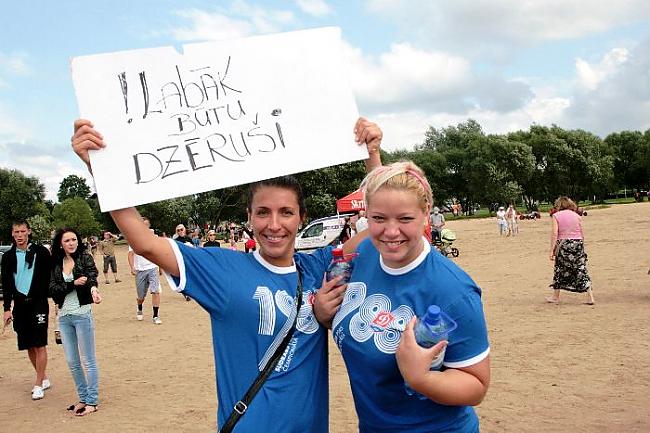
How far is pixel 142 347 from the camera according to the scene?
9.84m

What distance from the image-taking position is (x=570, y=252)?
34.0 feet

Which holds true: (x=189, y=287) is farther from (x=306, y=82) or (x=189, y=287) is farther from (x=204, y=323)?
(x=204, y=323)

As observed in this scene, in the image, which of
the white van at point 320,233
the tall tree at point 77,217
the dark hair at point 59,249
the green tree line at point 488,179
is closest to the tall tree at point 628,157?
the green tree line at point 488,179

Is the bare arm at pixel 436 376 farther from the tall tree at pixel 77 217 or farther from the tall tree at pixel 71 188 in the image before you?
the tall tree at pixel 71 188

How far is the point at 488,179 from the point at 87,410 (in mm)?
58293

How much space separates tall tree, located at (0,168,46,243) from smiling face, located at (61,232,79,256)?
214ft

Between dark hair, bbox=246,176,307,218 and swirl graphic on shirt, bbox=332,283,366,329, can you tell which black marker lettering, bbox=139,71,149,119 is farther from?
swirl graphic on shirt, bbox=332,283,366,329

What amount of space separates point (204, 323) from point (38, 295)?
190 inches

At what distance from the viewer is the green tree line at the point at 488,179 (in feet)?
155

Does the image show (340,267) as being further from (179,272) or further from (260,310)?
(179,272)

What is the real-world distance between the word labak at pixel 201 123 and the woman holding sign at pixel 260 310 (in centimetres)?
20

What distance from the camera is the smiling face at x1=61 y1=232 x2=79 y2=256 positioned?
681 cm

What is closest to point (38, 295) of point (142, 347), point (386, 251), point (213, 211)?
point (142, 347)

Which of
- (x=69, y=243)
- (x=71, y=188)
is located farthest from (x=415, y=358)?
(x=71, y=188)
